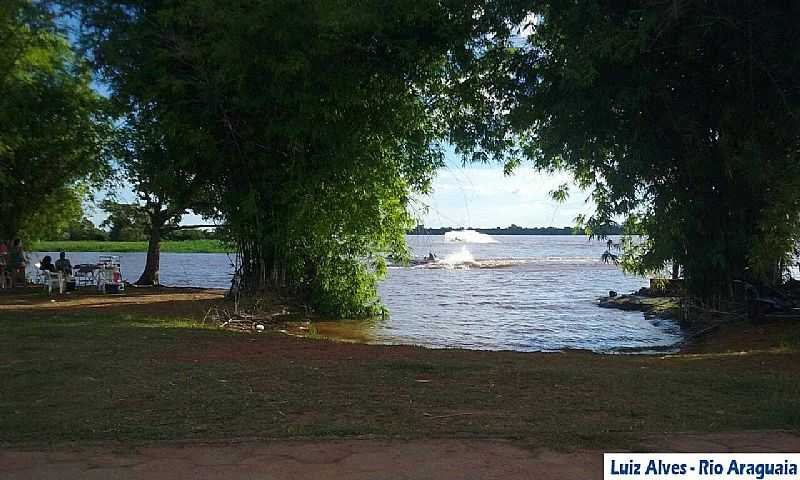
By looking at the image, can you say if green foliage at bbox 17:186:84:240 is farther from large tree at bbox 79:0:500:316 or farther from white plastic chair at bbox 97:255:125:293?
large tree at bbox 79:0:500:316

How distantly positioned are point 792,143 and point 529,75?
427 cm

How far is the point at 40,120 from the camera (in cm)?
1827

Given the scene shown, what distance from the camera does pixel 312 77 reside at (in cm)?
1253

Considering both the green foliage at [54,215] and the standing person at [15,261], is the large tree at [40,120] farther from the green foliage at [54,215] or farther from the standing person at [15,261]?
the standing person at [15,261]

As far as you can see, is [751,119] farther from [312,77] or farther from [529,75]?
[312,77]

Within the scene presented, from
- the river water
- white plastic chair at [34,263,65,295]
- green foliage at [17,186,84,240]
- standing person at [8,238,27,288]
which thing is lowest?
the river water

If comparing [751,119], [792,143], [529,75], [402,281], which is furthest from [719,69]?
[402,281]

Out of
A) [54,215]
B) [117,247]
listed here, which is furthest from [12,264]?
[117,247]

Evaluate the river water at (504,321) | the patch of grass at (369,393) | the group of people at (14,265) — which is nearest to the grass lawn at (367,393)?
the patch of grass at (369,393)

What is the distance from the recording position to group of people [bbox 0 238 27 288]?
2061 cm

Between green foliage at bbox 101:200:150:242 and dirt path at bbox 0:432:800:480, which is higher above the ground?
green foliage at bbox 101:200:150:242

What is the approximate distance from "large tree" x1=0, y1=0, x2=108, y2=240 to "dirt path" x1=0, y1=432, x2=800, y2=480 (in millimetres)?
12752

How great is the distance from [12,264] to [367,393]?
60.3 ft

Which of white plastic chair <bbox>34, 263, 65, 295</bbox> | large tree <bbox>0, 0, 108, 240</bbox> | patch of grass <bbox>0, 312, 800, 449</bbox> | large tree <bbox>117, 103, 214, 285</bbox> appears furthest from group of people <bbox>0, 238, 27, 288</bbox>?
patch of grass <bbox>0, 312, 800, 449</bbox>
